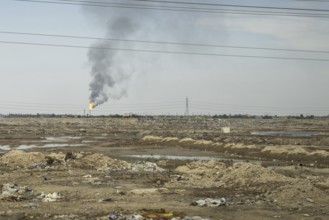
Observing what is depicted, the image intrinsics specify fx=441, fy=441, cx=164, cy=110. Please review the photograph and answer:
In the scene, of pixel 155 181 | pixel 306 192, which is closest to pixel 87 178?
pixel 155 181

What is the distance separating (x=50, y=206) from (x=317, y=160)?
2474 cm

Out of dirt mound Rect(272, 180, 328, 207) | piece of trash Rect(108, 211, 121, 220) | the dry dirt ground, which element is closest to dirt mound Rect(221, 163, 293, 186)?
the dry dirt ground

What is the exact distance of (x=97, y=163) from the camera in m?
31.1

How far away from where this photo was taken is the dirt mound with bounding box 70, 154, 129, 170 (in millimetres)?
29875

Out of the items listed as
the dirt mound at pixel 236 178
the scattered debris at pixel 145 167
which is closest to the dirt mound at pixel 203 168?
the dirt mound at pixel 236 178

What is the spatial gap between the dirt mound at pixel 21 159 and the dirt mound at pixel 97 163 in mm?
2825

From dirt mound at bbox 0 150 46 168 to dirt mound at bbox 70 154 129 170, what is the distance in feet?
9.27

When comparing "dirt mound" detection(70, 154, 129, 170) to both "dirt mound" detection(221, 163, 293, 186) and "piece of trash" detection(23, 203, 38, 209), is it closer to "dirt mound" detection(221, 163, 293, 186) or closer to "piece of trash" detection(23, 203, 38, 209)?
"dirt mound" detection(221, 163, 293, 186)

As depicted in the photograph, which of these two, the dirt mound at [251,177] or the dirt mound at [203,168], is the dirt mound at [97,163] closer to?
the dirt mound at [203,168]

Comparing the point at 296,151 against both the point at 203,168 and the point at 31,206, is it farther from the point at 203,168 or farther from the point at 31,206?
the point at 31,206

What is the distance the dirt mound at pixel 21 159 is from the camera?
31.1 metres

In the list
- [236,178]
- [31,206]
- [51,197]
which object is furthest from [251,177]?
[31,206]

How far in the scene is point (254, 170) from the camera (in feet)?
72.8

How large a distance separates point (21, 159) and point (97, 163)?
569 centimetres
